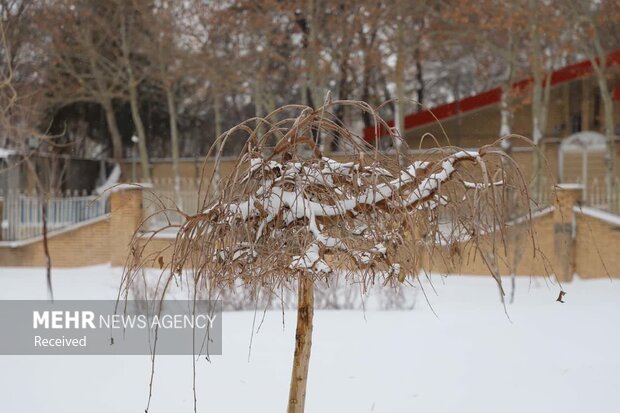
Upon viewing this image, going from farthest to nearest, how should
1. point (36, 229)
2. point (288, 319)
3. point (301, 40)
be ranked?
1. point (301, 40)
2. point (36, 229)
3. point (288, 319)

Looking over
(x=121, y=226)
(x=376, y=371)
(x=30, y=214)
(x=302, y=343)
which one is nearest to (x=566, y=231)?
(x=376, y=371)

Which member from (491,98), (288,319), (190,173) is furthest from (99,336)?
(190,173)

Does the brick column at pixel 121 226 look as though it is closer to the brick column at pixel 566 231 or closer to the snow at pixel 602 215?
the brick column at pixel 566 231

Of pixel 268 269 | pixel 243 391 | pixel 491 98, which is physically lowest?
pixel 243 391

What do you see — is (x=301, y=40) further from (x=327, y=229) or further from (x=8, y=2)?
(x=327, y=229)

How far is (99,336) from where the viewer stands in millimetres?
7867

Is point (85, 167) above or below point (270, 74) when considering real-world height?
below

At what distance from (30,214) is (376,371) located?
1270 cm

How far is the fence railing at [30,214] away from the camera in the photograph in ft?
54.8

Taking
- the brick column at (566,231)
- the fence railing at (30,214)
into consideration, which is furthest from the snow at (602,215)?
the fence railing at (30,214)

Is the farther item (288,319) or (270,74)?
(270,74)

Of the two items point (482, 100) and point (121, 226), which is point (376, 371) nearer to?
point (121, 226)

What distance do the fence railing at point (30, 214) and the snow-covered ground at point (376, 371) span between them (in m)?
9.51

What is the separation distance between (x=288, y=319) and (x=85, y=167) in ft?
65.4
